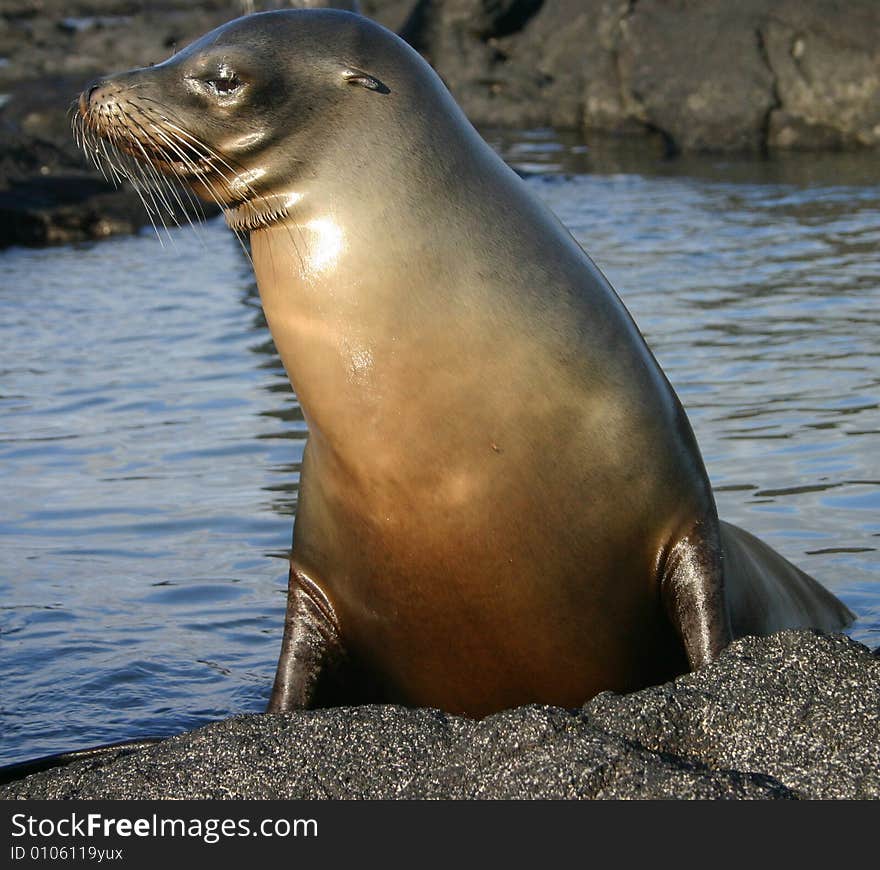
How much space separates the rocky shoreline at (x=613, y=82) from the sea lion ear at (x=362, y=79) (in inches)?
472

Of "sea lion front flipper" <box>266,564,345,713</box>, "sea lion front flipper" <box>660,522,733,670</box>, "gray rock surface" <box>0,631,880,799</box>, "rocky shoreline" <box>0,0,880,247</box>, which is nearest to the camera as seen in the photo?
"gray rock surface" <box>0,631,880,799</box>

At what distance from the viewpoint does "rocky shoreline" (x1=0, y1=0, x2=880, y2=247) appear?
55.5 feet

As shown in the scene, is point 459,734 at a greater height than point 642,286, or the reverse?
point 459,734

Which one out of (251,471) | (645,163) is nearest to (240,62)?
(251,471)

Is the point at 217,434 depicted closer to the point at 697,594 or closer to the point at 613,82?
the point at 697,594

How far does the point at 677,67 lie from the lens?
21438 mm

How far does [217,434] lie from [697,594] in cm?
478

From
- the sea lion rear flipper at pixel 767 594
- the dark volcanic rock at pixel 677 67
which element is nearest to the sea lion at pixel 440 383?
the sea lion rear flipper at pixel 767 594

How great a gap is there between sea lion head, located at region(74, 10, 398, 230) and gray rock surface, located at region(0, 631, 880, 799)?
1317 millimetres

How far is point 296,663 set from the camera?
14.5 ft

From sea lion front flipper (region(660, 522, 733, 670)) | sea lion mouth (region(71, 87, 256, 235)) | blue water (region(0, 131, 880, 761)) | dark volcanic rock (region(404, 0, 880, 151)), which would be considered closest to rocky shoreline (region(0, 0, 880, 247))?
dark volcanic rock (region(404, 0, 880, 151))

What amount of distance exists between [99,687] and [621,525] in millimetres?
1941

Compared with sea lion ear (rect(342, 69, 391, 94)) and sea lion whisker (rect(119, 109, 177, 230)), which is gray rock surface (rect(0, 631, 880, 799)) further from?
sea lion ear (rect(342, 69, 391, 94))
